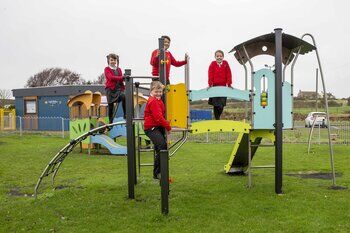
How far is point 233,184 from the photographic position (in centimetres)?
934

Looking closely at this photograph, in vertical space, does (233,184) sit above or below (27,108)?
below

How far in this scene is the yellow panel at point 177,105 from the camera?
791 cm

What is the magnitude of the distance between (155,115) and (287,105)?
2.78 m

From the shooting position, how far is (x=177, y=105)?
26.1ft

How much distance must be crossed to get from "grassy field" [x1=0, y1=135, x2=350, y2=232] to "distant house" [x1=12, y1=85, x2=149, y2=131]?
1947 cm

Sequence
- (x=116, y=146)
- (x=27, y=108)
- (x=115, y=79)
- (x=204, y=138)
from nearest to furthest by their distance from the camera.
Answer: (x=115, y=79) < (x=116, y=146) < (x=204, y=138) < (x=27, y=108)

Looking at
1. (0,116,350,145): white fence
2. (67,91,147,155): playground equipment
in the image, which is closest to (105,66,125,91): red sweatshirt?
(67,91,147,155): playground equipment

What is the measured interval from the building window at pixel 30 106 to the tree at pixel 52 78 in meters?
32.5

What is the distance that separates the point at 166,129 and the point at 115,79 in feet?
7.78

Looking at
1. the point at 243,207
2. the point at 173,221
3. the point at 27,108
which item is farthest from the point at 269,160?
the point at 27,108

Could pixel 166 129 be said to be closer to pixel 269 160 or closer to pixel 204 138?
pixel 269 160

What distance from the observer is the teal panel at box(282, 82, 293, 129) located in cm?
838

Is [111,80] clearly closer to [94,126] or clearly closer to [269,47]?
[269,47]

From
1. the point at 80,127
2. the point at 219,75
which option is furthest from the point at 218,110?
the point at 80,127
